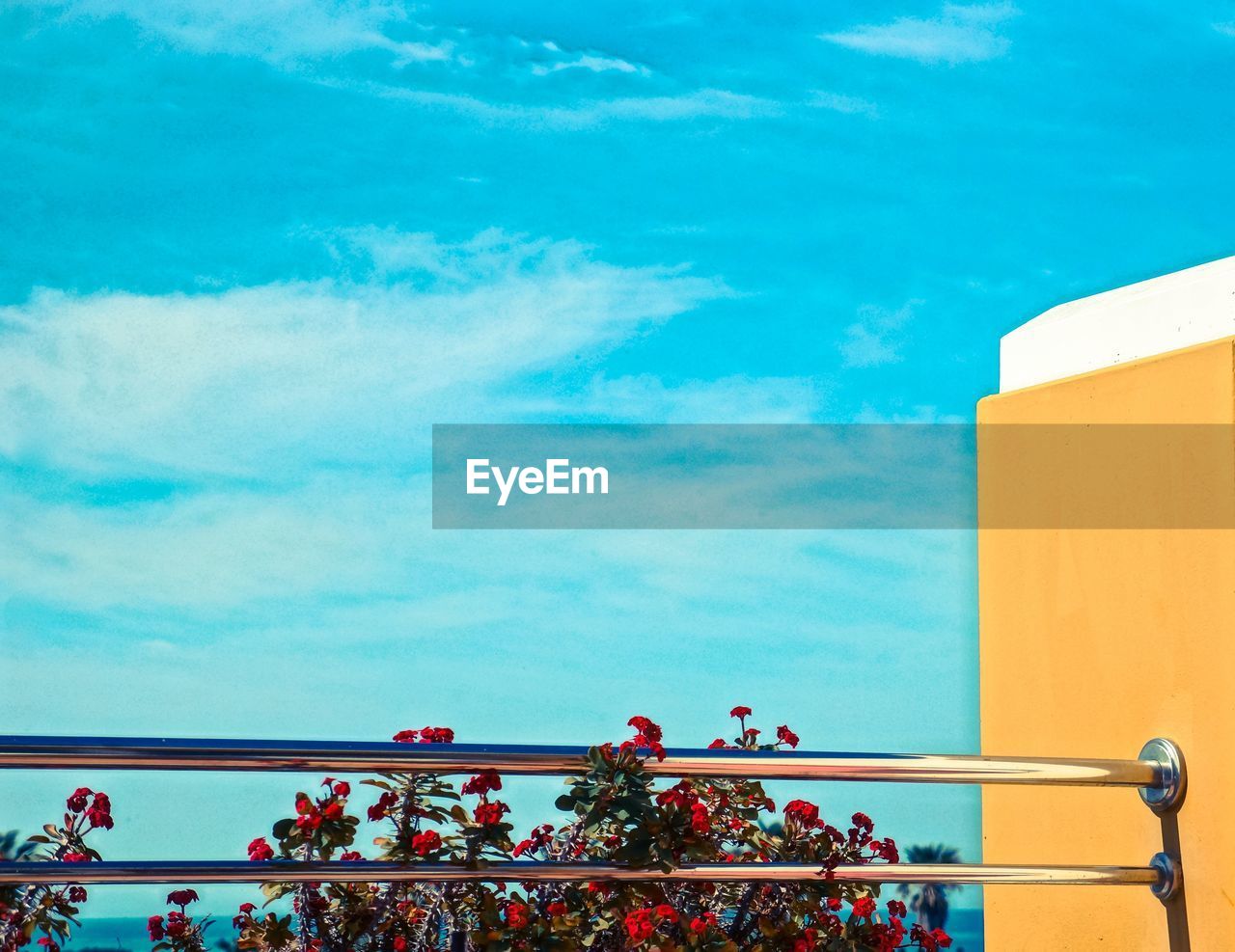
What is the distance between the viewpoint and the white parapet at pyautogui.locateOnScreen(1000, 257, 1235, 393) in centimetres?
250

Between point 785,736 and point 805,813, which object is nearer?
point 805,813

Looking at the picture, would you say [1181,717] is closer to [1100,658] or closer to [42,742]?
[1100,658]

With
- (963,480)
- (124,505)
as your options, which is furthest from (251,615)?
(963,480)

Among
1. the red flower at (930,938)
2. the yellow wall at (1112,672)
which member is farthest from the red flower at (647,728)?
the yellow wall at (1112,672)

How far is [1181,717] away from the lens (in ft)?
8.12

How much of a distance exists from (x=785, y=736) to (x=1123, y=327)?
1.13m

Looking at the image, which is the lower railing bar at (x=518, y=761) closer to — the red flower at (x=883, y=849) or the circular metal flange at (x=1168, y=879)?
the circular metal flange at (x=1168, y=879)

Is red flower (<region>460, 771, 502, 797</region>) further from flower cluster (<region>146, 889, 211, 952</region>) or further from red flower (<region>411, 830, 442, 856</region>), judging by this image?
flower cluster (<region>146, 889, 211, 952</region>)

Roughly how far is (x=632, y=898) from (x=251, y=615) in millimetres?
37172

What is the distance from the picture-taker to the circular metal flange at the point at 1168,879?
2459 mm

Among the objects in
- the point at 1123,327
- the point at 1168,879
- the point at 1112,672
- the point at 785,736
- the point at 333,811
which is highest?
the point at 1123,327

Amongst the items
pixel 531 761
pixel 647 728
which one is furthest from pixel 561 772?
pixel 647 728

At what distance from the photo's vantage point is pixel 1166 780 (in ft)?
8.13

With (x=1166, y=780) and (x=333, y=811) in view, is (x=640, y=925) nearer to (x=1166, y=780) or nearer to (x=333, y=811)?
(x=333, y=811)
